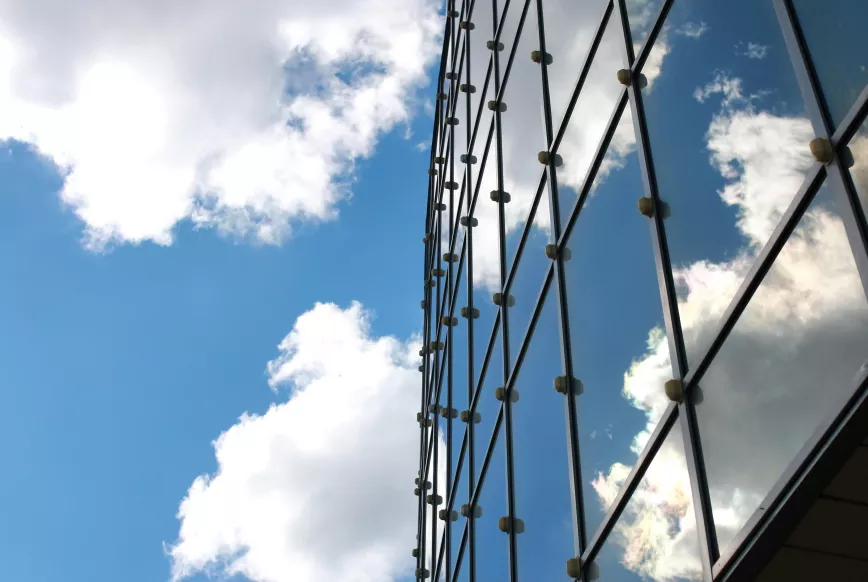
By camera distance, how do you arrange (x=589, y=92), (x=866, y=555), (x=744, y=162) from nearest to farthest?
(x=866, y=555) → (x=744, y=162) → (x=589, y=92)

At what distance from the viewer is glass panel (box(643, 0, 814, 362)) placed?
219 inches

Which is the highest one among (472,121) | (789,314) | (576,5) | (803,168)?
(472,121)

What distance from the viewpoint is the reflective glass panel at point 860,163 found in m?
4.63

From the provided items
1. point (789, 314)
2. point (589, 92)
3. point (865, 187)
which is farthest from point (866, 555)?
point (589, 92)

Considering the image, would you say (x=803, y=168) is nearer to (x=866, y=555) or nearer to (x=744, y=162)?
(x=744, y=162)

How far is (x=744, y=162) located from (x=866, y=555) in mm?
2579

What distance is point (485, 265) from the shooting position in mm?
14758

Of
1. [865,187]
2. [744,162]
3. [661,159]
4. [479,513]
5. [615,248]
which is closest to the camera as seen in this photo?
[865,187]

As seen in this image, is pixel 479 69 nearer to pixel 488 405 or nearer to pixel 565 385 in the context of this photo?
pixel 488 405

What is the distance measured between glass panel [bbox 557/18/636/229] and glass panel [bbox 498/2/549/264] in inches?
34.7

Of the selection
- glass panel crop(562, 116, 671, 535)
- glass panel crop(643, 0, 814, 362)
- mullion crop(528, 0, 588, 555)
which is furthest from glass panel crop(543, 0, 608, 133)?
glass panel crop(643, 0, 814, 362)

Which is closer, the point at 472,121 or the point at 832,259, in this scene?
the point at 832,259

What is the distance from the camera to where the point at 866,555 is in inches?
203

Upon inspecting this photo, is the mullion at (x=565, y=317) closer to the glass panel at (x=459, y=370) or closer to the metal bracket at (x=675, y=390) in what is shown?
the metal bracket at (x=675, y=390)
